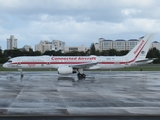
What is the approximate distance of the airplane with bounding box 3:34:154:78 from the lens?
36.8 metres

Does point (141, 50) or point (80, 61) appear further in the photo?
point (141, 50)

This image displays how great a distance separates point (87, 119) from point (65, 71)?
75.5ft

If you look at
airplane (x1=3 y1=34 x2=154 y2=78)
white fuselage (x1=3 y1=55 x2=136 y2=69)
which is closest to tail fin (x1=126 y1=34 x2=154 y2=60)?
airplane (x1=3 y1=34 x2=154 y2=78)

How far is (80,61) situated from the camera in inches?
1515

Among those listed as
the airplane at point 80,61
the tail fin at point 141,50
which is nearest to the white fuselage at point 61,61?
the airplane at point 80,61

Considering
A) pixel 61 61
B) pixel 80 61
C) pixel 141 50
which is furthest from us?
pixel 141 50

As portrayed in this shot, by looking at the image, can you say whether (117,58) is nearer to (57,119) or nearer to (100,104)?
(100,104)

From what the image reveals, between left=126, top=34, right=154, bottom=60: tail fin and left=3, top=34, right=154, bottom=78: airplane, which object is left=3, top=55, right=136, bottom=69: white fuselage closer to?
left=3, top=34, right=154, bottom=78: airplane

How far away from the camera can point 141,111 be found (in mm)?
11953

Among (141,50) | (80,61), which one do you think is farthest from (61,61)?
(141,50)

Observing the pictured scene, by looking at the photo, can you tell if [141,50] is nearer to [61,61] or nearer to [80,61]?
[80,61]

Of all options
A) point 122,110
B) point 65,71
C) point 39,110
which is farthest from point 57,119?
point 65,71

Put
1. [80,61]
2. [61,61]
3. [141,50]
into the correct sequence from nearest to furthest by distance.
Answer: [61,61]
[80,61]
[141,50]

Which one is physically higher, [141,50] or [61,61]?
[141,50]
